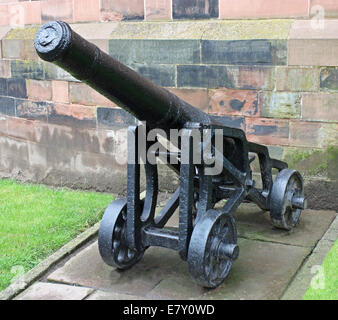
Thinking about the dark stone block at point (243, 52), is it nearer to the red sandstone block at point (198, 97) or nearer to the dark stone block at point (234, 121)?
the red sandstone block at point (198, 97)

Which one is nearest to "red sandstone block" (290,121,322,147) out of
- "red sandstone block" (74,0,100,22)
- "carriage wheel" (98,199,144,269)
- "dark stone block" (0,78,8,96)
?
"carriage wheel" (98,199,144,269)

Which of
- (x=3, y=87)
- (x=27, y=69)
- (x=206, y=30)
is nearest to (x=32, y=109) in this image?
(x=27, y=69)

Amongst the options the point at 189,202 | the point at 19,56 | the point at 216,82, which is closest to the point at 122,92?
the point at 189,202

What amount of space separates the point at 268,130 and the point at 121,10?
2282 mm

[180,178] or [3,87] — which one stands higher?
[3,87]

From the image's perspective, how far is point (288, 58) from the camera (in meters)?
5.77

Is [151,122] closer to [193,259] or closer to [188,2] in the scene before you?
[193,259]

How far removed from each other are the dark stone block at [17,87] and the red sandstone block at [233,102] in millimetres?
2739

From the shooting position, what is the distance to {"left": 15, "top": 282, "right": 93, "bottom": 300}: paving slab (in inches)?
168

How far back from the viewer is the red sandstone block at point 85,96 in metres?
6.88

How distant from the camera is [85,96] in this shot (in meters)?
6.98

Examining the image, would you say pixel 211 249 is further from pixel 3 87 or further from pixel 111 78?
pixel 3 87

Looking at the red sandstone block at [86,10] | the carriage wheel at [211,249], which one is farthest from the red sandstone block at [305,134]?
the red sandstone block at [86,10]

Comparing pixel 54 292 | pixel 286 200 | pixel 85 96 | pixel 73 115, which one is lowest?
pixel 54 292
